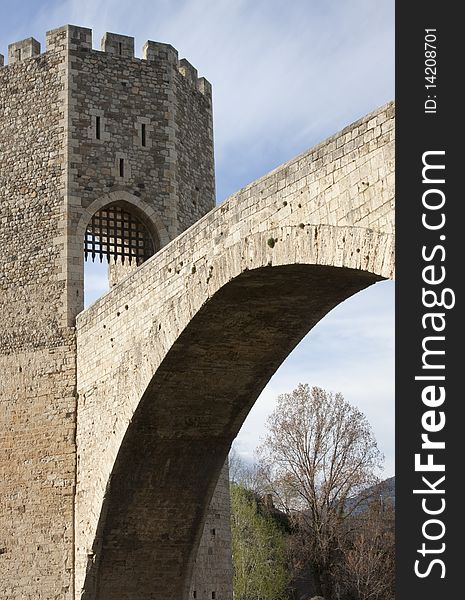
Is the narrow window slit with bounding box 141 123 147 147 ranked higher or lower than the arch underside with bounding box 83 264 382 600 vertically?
higher

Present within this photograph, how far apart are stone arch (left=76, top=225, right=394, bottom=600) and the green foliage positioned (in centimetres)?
1306

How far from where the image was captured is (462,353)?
6.47 m

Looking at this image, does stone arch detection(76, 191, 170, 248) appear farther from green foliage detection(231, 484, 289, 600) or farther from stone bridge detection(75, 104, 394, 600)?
green foliage detection(231, 484, 289, 600)

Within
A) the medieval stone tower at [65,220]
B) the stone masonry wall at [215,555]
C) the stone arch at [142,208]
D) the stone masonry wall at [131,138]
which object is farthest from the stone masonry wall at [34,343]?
the stone masonry wall at [215,555]

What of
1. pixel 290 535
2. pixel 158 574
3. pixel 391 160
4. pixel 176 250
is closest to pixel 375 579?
pixel 290 535

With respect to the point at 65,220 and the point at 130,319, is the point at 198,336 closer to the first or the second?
the point at 130,319

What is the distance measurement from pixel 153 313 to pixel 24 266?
129 inches

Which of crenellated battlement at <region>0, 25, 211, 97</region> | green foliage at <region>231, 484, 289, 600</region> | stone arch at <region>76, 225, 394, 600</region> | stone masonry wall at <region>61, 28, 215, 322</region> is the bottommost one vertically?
green foliage at <region>231, 484, 289, 600</region>

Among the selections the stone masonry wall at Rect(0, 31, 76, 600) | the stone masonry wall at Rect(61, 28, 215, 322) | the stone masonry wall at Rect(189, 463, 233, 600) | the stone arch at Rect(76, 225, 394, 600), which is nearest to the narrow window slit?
the stone masonry wall at Rect(61, 28, 215, 322)

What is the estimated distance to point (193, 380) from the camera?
40.5ft

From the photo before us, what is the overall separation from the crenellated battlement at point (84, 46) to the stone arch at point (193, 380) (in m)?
4.17

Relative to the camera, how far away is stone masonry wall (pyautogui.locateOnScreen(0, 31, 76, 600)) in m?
13.6

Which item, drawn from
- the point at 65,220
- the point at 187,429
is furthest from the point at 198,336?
the point at 65,220

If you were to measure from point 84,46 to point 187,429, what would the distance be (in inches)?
223
